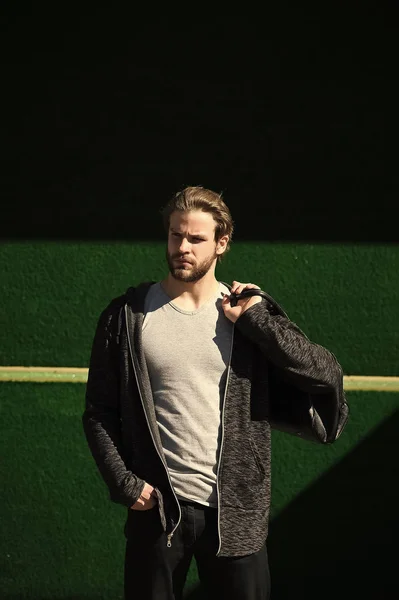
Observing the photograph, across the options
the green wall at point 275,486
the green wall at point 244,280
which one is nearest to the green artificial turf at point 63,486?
the green wall at point 275,486

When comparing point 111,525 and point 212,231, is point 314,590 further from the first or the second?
point 212,231

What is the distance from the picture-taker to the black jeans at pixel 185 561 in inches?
117

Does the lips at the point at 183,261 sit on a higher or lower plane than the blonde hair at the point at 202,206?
lower

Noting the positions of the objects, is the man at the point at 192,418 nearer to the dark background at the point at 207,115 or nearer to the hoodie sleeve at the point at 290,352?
the hoodie sleeve at the point at 290,352

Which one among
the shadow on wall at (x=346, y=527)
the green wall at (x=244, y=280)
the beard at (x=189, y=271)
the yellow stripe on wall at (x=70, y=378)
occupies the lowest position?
the shadow on wall at (x=346, y=527)

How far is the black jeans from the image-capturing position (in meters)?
2.98

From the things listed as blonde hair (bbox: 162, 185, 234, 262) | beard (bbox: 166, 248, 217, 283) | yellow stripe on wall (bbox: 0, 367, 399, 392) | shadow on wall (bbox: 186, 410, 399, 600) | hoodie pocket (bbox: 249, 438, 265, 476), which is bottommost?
shadow on wall (bbox: 186, 410, 399, 600)

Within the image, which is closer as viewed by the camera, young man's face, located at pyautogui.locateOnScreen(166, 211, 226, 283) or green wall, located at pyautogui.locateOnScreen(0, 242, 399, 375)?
young man's face, located at pyautogui.locateOnScreen(166, 211, 226, 283)

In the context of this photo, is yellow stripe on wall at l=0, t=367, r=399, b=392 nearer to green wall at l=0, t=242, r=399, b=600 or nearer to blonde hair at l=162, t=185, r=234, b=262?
green wall at l=0, t=242, r=399, b=600

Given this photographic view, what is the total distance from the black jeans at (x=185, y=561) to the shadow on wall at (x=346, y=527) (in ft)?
5.02

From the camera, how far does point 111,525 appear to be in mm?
4562

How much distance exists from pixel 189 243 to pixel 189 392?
17.3 inches

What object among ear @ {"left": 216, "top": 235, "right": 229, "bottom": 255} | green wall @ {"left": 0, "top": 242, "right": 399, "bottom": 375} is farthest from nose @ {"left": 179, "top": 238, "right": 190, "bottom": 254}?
green wall @ {"left": 0, "top": 242, "right": 399, "bottom": 375}

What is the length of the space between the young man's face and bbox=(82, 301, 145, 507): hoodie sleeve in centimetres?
24
